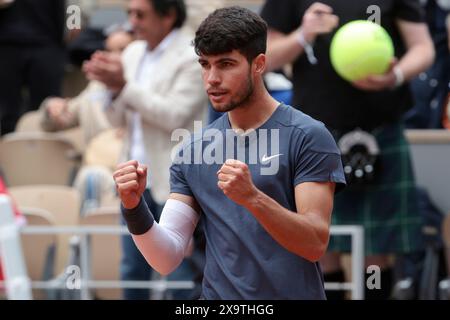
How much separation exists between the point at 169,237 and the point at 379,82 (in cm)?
203

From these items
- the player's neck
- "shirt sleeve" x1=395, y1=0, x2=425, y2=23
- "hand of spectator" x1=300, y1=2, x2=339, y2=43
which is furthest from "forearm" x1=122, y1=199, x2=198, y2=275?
"shirt sleeve" x1=395, y1=0, x2=425, y2=23

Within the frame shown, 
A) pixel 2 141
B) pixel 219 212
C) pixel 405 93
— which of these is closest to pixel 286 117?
pixel 219 212

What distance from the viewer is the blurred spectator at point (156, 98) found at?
5559 millimetres

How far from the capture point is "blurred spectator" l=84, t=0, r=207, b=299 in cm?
556

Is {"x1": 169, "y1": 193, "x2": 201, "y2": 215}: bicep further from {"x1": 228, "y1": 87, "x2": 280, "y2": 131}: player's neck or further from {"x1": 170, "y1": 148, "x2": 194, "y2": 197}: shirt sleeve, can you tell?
{"x1": 228, "y1": 87, "x2": 280, "y2": 131}: player's neck

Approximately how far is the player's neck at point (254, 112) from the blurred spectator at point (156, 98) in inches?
78.5

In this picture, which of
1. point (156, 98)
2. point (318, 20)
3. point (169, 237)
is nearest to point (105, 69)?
point (156, 98)

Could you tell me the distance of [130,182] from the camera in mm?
3350

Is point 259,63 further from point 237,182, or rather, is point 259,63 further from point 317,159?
point 237,182

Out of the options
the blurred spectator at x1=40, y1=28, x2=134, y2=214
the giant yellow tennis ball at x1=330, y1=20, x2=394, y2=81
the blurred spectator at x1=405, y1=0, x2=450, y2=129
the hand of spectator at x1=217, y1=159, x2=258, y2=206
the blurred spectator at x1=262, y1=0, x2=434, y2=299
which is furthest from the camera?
the blurred spectator at x1=405, y1=0, x2=450, y2=129

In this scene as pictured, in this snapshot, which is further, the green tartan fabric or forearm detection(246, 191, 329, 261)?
the green tartan fabric

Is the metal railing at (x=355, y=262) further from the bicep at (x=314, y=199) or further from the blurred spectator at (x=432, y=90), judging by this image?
the bicep at (x=314, y=199)

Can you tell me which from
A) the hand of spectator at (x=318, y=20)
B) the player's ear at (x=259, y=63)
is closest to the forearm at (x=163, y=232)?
the player's ear at (x=259, y=63)

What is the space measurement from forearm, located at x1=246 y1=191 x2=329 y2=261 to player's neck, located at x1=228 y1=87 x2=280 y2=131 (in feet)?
1.08
